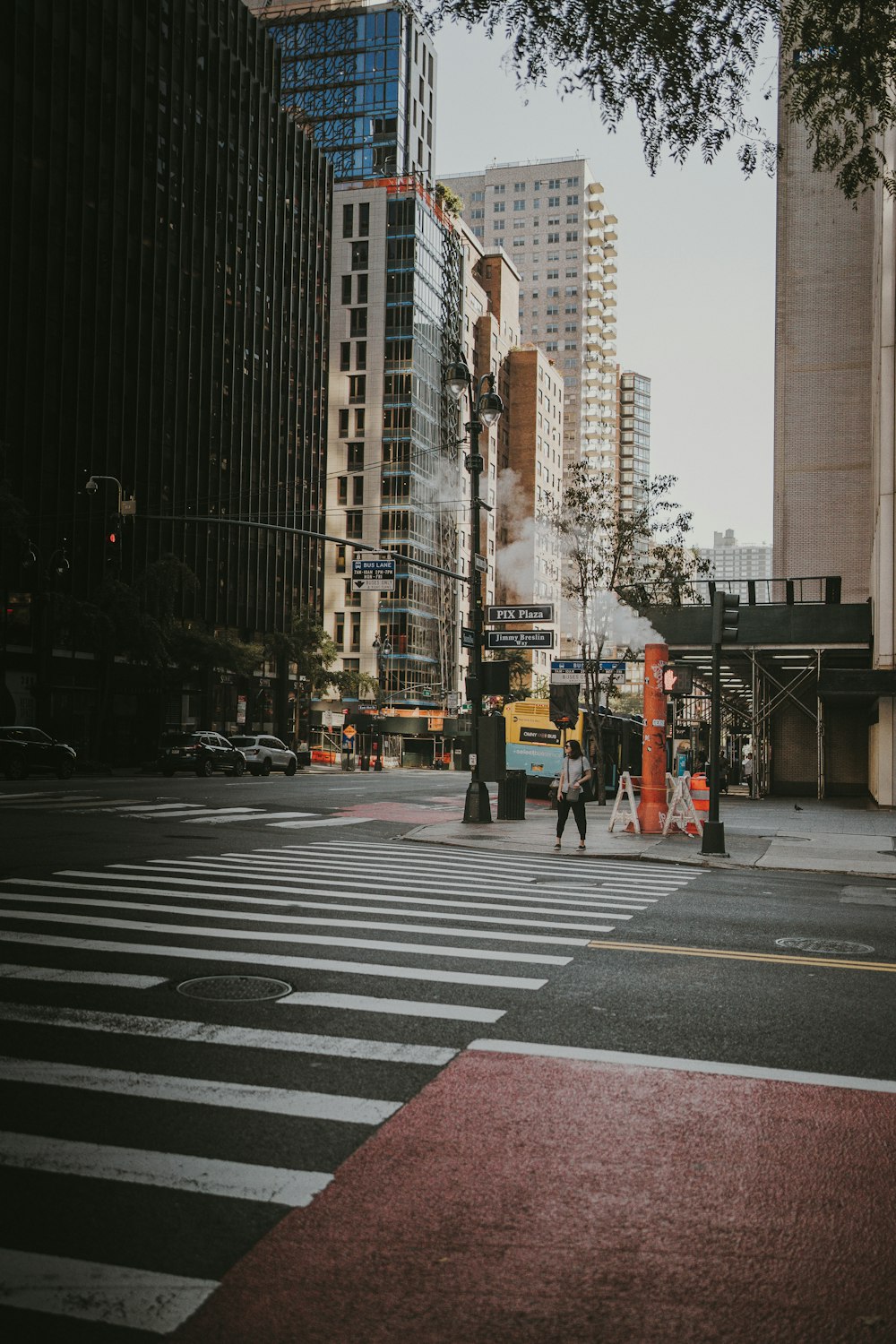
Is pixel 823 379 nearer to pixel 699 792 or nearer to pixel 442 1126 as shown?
pixel 699 792

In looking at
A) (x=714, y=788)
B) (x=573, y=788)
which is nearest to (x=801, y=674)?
(x=714, y=788)

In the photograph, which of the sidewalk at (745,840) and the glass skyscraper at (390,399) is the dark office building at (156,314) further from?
the glass skyscraper at (390,399)

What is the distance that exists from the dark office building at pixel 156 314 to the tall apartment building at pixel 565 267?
10157cm

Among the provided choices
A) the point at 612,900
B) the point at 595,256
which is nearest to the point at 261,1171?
the point at 612,900

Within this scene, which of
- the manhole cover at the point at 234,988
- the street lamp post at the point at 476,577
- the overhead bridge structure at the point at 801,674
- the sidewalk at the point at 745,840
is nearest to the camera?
the manhole cover at the point at 234,988

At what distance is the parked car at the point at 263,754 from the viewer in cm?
5281

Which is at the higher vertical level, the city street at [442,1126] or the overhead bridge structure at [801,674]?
the overhead bridge structure at [801,674]

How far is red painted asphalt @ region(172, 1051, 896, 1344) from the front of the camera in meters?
3.49

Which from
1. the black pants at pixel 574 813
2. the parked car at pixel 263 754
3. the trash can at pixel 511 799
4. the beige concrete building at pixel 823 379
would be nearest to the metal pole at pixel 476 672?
the trash can at pixel 511 799

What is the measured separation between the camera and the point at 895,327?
101 ft

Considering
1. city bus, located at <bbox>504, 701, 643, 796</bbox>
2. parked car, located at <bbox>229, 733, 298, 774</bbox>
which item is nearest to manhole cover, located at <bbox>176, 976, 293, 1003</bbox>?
city bus, located at <bbox>504, 701, 643, 796</bbox>

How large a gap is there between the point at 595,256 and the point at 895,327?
16507cm

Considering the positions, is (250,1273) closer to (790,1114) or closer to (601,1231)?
(601,1231)

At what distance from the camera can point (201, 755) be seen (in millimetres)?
47719
